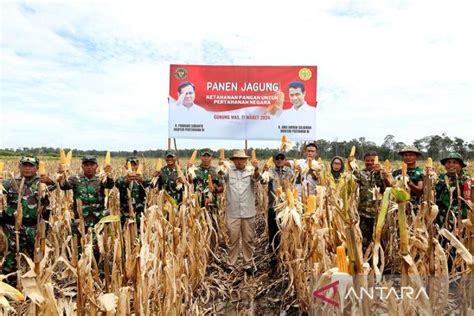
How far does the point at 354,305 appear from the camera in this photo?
1766mm

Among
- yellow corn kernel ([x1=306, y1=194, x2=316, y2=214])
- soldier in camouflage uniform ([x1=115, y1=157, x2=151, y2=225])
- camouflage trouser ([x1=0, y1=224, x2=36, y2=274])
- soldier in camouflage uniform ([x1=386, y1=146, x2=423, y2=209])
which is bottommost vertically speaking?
camouflage trouser ([x1=0, y1=224, x2=36, y2=274])

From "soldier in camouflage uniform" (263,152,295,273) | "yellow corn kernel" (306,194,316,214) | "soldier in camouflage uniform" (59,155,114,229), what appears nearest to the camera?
"yellow corn kernel" (306,194,316,214)

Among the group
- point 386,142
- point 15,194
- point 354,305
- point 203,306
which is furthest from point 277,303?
point 386,142

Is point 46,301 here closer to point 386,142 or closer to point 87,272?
point 87,272

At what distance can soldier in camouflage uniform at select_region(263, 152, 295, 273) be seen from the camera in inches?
215

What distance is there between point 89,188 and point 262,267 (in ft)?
8.25

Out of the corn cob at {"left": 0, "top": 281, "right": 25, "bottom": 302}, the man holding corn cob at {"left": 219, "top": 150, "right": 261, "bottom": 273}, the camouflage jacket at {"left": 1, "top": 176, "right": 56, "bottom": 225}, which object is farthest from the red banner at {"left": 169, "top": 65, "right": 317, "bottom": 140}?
the corn cob at {"left": 0, "top": 281, "right": 25, "bottom": 302}

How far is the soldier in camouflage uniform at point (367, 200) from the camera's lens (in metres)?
4.39

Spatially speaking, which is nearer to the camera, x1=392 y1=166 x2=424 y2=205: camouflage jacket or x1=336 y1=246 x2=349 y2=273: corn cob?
x1=336 y1=246 x2=349 y2=273: corn cob

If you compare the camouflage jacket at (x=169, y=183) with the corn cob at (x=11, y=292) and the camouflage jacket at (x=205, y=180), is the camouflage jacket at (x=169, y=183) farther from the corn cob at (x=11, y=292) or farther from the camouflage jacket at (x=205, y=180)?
the corn cob at (x=11, y=292)

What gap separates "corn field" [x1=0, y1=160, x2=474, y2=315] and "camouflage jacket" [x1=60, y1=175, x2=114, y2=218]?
0.49m

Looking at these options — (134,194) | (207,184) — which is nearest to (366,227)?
(207,184)

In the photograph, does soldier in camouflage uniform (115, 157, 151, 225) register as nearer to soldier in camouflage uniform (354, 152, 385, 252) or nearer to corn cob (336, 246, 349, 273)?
soldier in camouflage uniform (354, 152, 385, 252)

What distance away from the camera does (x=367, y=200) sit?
14.7ft
